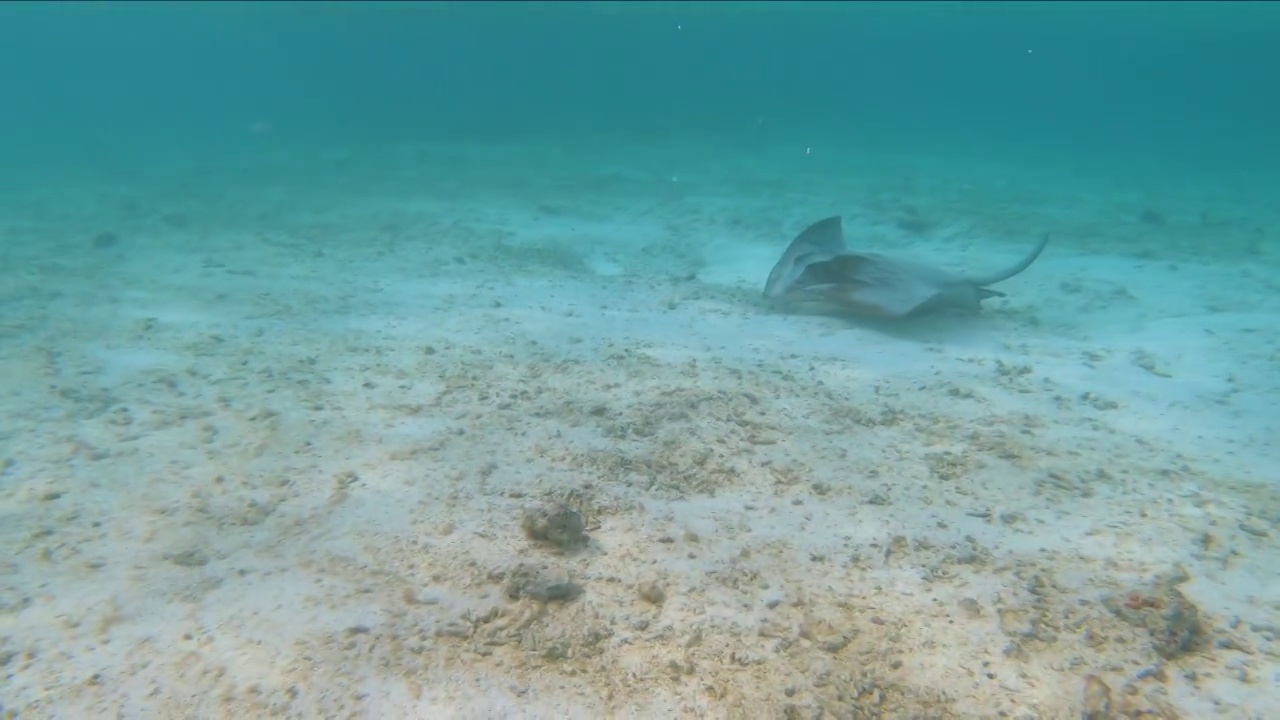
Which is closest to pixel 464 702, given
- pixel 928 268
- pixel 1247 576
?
pixel 1247 576

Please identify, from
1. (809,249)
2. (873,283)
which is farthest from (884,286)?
(809,249)

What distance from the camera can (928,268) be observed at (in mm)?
6590

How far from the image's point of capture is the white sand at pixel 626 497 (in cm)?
243

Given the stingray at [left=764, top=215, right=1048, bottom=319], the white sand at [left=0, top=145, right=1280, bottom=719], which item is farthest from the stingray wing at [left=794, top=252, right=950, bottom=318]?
the white sand at [left=0, top=145, right=1280, bottom=719]

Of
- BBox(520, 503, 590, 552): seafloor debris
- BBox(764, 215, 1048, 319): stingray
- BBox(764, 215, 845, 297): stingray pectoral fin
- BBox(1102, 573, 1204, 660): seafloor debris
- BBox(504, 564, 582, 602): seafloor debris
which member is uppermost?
BBox(764, 215, 845, 297): stingray pectoral fin

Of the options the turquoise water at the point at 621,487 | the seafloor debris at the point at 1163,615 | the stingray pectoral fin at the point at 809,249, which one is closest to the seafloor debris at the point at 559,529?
the turquoise water at the point at 621,487

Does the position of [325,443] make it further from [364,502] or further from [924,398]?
[924,398]

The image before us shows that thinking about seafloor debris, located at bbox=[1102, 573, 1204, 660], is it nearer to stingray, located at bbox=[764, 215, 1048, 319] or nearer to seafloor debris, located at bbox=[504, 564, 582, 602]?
seafloor debris, located at bbox=[504, 564, 582, 602]

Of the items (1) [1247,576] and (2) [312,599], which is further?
(1) [1247,576]

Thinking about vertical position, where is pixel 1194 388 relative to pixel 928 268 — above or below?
below

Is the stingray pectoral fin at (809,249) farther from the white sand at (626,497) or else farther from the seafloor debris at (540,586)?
the seafloor debris at (540,586)

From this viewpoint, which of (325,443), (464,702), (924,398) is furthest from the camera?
(924,398)

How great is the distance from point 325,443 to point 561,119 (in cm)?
3736

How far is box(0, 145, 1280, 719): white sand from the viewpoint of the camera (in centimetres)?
243
